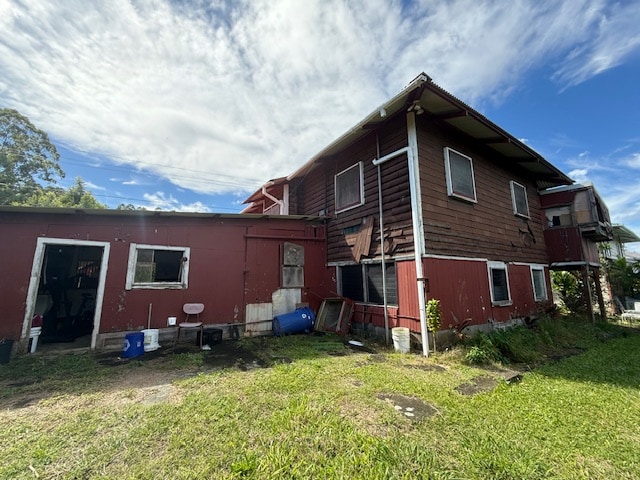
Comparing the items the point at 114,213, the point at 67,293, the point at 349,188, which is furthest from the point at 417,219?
the point at 67,293

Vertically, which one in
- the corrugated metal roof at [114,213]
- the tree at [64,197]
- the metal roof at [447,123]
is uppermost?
the tree at [64,197]

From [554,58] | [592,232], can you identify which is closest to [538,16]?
[554,58]

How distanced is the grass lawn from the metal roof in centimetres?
548

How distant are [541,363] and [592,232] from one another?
6914 mm

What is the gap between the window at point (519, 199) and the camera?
8891 mm

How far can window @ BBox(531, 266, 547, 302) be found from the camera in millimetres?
8922

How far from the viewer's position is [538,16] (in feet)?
19.4

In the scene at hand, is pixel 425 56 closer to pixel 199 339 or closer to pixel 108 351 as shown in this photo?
pixel 199 339

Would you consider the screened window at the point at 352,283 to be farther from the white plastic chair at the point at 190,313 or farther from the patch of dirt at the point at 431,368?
the white plastic chair at the point at 190,313

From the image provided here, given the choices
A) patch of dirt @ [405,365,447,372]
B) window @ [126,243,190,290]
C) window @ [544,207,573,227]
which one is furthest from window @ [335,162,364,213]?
window @ [544,207,573,227]

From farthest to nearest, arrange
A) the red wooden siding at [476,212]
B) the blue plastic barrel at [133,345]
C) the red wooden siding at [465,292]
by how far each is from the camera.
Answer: the red wooden siding at [476,212] < the red wooden siding at [465,292] < the blue plastic barrel at [133,345]

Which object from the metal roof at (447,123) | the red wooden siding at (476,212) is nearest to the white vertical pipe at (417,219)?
the red wooden siding at (476,212)

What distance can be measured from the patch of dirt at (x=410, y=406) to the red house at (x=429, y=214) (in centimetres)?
240

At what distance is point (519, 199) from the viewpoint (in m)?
9.30
